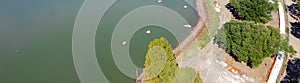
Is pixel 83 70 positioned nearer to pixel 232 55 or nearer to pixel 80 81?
pixel 80 81

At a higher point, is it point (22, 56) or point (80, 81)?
point (22, 56)

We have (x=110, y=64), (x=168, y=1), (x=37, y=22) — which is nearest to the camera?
(x=110, y=64)

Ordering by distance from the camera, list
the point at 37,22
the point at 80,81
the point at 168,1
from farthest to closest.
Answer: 1. the point at 168,1
2. the point at 37,22
3. the point at 80,81

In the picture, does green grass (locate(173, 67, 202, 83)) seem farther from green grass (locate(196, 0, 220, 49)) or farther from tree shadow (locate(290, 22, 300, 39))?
tree shadow (locate(290, 22, 300, 39))

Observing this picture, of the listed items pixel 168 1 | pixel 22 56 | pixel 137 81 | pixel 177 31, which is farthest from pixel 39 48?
pixel 168 1

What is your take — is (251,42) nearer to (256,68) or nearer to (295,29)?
(256,68)

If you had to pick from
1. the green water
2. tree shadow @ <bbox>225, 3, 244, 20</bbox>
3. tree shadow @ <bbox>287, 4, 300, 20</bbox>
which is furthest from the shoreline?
tree shadow @ <bbox>287, 4, 300, 20</bbox>

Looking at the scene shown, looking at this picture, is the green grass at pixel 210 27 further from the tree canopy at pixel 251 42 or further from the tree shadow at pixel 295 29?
the tree shadow at pixel 295 29
